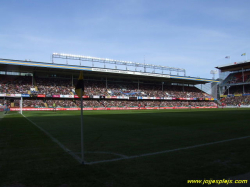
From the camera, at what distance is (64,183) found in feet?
14.5

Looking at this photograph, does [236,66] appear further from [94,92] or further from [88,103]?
[88,103]

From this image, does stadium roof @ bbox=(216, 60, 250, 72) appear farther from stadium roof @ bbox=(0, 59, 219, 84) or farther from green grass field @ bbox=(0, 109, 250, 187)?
green grass field @ bbox=(0, 109, 250, 187)

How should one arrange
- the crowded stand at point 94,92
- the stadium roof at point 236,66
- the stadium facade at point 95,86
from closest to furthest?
the crowded stand at point 94,92 → the stadium facade at point 95,86 → the stadium roof at point 236,66

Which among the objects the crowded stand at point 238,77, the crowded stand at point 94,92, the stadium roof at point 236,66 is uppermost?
the stadium roof at point 236,66

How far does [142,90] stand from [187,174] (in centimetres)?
7101

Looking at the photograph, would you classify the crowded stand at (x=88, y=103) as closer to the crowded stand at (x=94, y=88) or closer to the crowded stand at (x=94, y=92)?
the crowded stand at (x=94, y=92)

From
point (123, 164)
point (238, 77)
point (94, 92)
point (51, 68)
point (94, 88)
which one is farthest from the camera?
point (238, 77)

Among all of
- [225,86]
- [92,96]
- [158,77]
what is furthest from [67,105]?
[225,86]

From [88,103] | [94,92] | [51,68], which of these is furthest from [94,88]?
[51,68]

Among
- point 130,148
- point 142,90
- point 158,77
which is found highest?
point 158,77

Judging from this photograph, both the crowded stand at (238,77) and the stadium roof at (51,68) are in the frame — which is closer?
the stadium roof at (51,68)

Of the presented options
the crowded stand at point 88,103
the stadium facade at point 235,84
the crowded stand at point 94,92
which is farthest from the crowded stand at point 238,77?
the crowded stand at point 88,103

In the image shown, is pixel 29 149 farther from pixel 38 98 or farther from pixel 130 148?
pixel 38 98

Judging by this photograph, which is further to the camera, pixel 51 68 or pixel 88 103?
pixel 88 103
